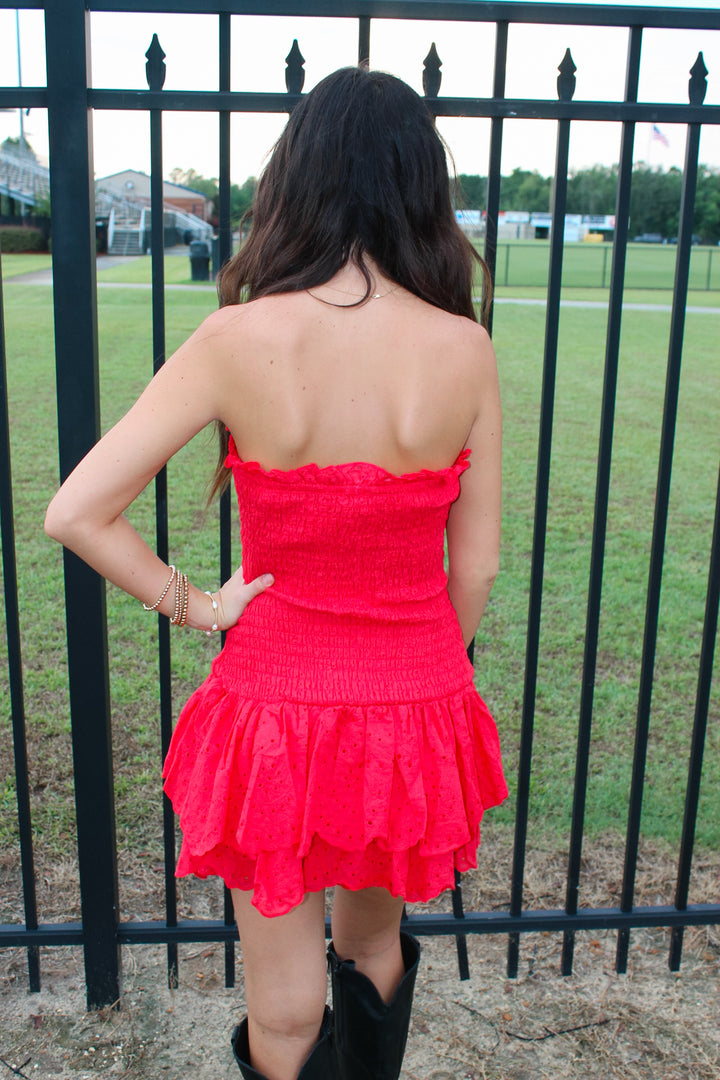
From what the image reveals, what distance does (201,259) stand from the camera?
2566cm

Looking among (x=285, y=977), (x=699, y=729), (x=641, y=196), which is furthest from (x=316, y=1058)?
(x=641, y=196)

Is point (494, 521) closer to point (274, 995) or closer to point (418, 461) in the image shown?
point (418, 461)

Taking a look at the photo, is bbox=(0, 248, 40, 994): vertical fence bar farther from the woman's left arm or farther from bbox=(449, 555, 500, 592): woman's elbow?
bbox=(449, 555, 500, 592): woman's elbow

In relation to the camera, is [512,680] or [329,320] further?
[512,680]

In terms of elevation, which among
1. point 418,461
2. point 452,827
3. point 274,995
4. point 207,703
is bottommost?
point 274,995

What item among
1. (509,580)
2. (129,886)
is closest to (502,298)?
(509,580)

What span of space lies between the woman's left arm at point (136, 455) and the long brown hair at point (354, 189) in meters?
0.15

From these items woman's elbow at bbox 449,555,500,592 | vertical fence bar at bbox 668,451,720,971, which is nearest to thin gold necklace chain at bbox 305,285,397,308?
woman's elbow at bbox 449,555,500,592

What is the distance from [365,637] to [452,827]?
359 millimetres

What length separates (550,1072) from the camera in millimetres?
2240

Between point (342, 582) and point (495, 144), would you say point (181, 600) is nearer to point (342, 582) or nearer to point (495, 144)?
point (342, 582)

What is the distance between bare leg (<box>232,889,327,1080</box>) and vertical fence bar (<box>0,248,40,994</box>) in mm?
849

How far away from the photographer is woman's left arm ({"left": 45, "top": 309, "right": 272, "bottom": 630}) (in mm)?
1475

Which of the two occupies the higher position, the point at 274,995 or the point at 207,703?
the point at 207,703
